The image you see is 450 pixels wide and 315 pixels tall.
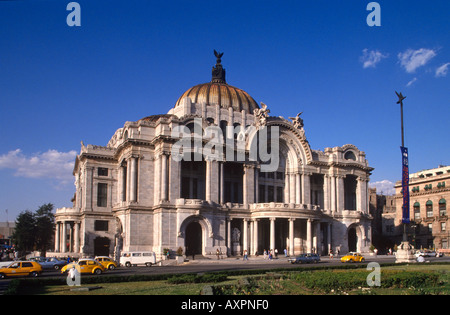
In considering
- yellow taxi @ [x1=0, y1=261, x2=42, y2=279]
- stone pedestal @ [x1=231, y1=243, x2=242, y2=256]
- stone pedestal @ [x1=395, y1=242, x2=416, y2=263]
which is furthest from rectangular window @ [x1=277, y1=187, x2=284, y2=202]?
yellow taxi @ [x1=0, y1=261, x2=42, y2=279]

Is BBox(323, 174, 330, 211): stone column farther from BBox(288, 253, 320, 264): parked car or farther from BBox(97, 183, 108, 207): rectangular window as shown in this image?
BBox(97, 183, 108, 207): rectangular window

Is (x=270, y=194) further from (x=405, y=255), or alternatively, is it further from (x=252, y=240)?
(x=405, y=255)

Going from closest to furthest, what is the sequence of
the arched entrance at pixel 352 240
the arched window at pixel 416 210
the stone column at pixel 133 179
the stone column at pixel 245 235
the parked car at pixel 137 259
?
the parked car at pixel 137 259 < the stone column at pixel 133 179 < the stone column at pixel 245 235 < the arched entrance at pixel 352 240 < the arched window at pixel 416 210

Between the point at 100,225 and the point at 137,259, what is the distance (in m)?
18.4

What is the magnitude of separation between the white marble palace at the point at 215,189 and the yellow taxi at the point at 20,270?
18215 millimetres

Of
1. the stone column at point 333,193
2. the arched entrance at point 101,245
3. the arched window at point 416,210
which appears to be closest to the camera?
the arched entrance at point 101,245

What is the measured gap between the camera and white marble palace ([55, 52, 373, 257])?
62.8 metres

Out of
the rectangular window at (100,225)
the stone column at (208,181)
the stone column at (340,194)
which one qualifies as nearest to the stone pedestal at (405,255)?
the stone column at (208,181)

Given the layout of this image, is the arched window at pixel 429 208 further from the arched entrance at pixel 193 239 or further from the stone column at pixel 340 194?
the arched entrance at pixel 193 239

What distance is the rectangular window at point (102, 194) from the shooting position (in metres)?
71.3

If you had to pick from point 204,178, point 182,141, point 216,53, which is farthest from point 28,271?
point 216,53

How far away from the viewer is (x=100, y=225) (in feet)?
229

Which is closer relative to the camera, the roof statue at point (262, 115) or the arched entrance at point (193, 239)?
the arched entrance at point (193, 239)

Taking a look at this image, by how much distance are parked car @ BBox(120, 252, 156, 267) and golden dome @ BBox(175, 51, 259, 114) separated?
1242 inches
